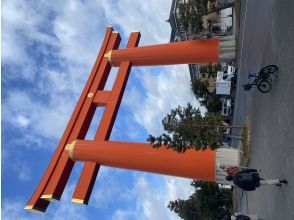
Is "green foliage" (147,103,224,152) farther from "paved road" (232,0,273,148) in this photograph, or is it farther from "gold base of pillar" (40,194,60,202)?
"gold base of pillar" (40,194,60,202)

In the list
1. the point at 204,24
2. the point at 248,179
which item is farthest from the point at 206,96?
the point at 248,179

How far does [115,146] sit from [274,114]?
272 inches

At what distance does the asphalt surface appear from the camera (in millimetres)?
9398

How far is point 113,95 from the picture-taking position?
18062 millimetres

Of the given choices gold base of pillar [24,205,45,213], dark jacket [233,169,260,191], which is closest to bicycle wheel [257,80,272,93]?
dark jacket [233,169,260,191]

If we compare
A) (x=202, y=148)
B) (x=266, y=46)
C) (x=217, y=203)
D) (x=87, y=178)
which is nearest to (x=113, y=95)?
(x=87, y=178)

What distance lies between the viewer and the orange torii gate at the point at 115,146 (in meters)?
14.6

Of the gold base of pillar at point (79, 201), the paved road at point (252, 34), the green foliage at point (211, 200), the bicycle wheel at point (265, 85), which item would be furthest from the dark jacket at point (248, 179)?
the green foliage at point (211, 200)

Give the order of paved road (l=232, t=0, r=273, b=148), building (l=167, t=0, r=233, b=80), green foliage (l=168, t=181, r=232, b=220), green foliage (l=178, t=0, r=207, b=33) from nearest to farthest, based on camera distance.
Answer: paved road (l=232, t=0, r=273, b=148) < green foliage (l=178, t=0, r=207, b=33) < green foliage (l=168, t=181, r=232, b=220) < building (l=167, t=0, r=233, b=80)

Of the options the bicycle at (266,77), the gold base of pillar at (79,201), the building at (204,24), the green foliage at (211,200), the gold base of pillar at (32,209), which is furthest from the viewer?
the building at (204,24)

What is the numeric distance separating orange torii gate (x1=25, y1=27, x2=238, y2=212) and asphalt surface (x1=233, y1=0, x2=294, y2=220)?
1.89 metres

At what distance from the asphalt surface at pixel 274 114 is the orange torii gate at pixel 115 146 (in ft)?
6.18

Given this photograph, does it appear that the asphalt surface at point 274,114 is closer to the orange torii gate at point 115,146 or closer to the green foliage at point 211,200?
the orange torii gate at point 115,146

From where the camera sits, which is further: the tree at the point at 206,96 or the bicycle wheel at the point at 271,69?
the tree at the point at 206,96
